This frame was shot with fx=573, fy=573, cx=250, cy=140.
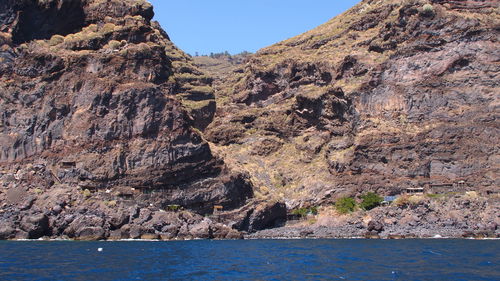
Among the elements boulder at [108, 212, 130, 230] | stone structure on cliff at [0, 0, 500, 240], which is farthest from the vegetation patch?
boulder at [108, 212, 130, 230]

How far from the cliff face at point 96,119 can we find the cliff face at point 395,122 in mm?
23354

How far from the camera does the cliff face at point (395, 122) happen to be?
453ft

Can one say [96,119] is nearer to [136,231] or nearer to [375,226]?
[136,231]

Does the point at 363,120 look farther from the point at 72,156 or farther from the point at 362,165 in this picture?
the point at 72,156

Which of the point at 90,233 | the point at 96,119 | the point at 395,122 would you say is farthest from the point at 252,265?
the point at 395,122

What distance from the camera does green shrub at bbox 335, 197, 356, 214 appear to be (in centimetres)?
13682

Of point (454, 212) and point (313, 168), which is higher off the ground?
point (313, 168)

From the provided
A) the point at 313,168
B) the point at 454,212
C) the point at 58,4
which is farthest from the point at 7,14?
the point at 454,212

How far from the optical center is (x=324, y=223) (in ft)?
445

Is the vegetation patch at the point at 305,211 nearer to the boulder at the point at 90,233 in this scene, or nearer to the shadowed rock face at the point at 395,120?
the shadowed rock face at the point at 395,120

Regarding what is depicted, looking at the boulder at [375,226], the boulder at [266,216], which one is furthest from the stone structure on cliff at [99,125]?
the boulder at [375,226]

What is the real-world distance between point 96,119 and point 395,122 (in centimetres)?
7554

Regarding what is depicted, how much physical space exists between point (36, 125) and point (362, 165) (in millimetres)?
80092

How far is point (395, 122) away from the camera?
150m
